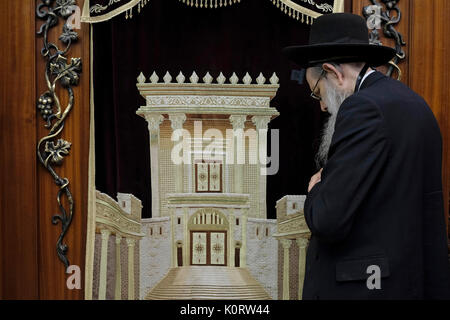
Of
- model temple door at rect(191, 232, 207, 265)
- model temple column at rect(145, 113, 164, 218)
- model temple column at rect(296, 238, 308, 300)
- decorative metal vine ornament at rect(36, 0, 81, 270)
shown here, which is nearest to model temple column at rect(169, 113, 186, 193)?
model temple column at rect(145, 113, 164, 218)

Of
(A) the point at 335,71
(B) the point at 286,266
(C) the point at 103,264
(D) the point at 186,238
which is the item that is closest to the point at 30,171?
(C) the point at 103,264

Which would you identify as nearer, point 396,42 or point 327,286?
point 327,286

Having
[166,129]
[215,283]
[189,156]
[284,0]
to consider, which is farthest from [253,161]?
[284,0]

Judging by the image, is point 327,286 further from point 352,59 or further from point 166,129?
point 166,129

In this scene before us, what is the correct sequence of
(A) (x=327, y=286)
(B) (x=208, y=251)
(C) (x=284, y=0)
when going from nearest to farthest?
(A) (x=327, y=286), (C) (x=284, y=0), (B) (x=208, y=251)

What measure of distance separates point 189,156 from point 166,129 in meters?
0.17

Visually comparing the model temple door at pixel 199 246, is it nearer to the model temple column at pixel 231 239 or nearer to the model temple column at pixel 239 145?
the model temple column at pixel 231 239

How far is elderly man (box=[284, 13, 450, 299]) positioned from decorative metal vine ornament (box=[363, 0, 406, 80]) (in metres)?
0.59

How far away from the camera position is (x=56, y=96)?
2189mm

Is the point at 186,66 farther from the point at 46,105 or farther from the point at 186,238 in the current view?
the point at 186,238

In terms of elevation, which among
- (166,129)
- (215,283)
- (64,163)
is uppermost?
(166,129)

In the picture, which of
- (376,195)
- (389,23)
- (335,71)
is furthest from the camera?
(389,23)

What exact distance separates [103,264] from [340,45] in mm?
1447

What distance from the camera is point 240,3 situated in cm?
212
